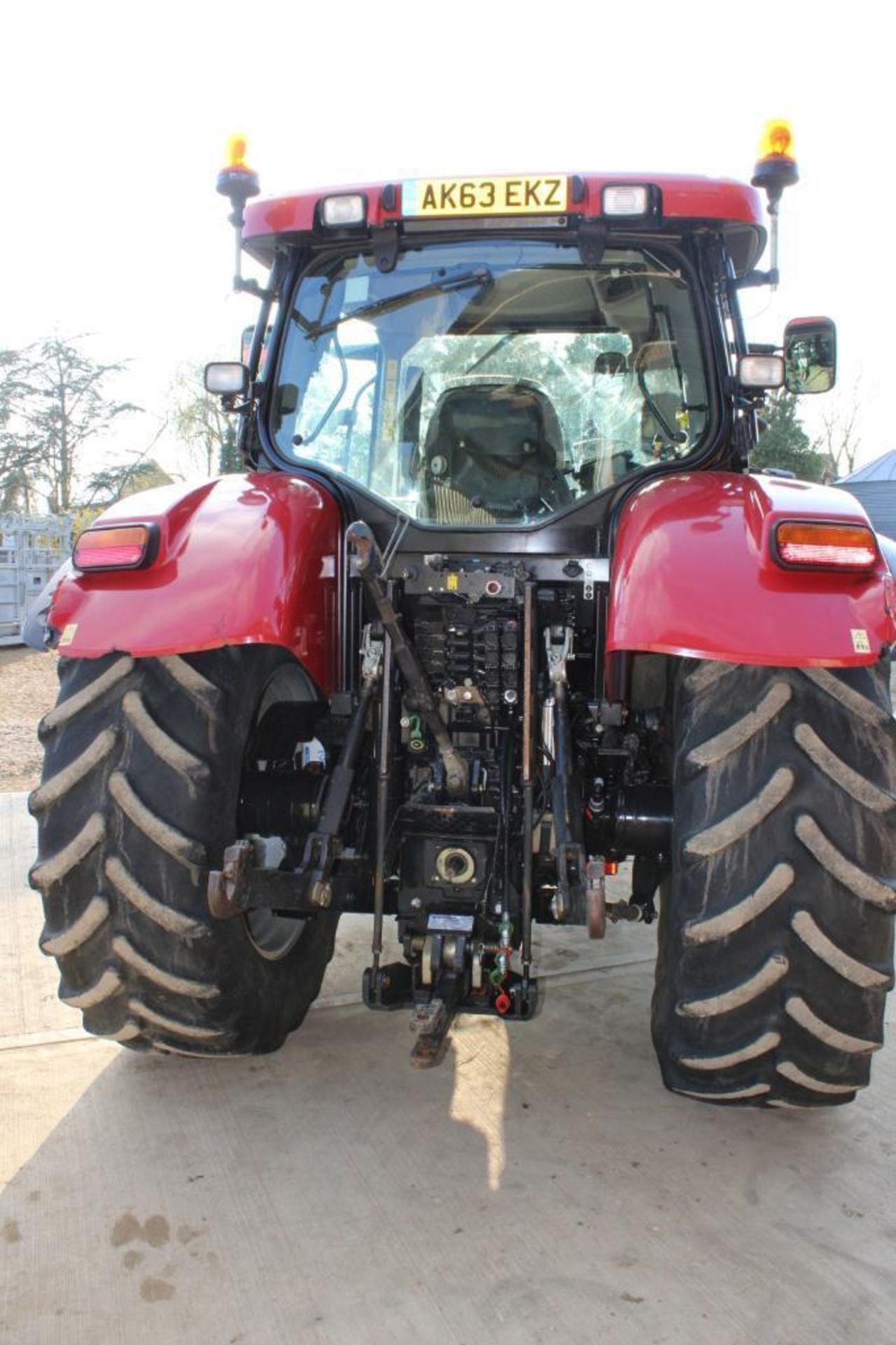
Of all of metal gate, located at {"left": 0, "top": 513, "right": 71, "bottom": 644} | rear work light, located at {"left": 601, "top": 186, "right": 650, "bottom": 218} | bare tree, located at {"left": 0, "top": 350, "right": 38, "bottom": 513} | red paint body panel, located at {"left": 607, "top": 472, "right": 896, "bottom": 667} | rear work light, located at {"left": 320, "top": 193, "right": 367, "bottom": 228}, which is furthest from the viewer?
bare tree, located at {"left": 0, "top": 350, "right": 38, "bottom": 513}

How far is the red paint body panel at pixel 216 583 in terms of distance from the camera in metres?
2.40

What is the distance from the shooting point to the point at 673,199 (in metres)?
2.77

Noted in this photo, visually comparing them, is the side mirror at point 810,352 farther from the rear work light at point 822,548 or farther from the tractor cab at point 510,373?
the rear work light at point 822,548

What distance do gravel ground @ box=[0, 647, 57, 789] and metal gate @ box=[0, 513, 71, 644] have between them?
1364 millimetres

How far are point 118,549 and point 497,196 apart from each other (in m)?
1.35

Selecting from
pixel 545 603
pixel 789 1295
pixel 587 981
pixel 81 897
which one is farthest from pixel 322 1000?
pixel 789 1295

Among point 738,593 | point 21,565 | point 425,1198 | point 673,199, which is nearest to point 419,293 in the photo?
point 673,199

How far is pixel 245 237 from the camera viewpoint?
10.1 ft

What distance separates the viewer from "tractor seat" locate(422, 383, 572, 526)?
9.77 ft

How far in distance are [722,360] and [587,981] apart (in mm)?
2080

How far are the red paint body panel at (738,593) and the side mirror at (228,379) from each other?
1401 mm

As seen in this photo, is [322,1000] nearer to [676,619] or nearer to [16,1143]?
[16,1143]

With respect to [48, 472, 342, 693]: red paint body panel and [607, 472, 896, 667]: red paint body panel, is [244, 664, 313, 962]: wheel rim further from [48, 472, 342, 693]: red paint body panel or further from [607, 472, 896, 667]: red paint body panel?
[607, 472, 896, 667]: red paint body panel

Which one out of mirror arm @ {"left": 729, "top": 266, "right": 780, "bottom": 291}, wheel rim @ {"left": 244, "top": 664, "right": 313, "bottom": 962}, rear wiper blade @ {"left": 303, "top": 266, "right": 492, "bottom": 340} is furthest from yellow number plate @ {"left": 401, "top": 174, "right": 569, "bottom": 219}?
wheel rim @ {"left": 244, "top": 664, "right": 313, "bottom": 962}
